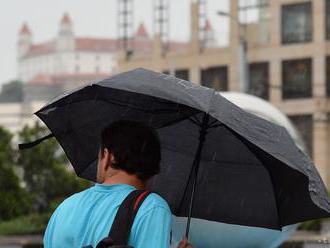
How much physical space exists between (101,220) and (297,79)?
5898cm

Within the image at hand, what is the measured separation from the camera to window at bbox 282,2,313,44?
6241cm

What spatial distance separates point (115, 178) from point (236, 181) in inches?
50.8

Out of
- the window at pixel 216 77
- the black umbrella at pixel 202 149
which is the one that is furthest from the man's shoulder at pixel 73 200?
the window at pixel 216 77

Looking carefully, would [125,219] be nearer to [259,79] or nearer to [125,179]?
[125,179]

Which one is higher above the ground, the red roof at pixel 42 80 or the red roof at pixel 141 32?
the red roof at pixel 141 32

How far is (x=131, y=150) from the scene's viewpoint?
12.5ft

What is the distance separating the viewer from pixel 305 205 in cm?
457

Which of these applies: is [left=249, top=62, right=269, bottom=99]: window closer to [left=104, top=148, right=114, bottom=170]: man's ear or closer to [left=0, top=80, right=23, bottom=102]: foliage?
[left=104, top=148, right=114, bottom=170]: man's ear

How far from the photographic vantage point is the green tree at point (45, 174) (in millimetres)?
33875

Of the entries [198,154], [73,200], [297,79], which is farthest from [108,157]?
[297,79]

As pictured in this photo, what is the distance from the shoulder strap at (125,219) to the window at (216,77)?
61.9 meters

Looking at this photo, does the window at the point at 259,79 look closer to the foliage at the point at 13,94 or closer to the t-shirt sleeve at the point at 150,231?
the t-shirt sleeve at the point at 150,231

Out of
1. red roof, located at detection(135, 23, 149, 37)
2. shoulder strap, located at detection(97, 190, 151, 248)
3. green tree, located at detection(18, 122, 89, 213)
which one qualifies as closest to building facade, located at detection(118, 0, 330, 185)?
green tree, located at detection(18, 122, 89, 213)

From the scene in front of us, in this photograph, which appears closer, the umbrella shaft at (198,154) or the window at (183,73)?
the umbrella shaft at (198,154)
